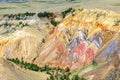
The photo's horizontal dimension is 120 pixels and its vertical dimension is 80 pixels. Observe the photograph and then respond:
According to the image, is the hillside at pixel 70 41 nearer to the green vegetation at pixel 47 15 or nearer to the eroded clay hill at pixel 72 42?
the eroded clay hill at pixel 72 42

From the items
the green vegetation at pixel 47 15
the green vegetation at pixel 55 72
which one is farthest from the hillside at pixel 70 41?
the green vegetation at pixel 55 72

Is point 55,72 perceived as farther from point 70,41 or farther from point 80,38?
point 70,41

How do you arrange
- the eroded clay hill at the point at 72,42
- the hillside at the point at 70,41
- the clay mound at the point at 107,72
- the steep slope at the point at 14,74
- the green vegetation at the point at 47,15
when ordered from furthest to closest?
the green vegetation at the point at 47,15 < the eroded clay hill at the point at 72,42 < the hillside at the point at 70,41 < the clay mound at the point at 107,72 < the steep slope at the point at 14,74

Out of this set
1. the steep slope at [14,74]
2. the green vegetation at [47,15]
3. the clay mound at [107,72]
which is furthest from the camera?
the green vegetation at [47,15]

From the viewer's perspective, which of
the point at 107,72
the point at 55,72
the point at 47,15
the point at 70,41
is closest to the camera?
the point at 107,72

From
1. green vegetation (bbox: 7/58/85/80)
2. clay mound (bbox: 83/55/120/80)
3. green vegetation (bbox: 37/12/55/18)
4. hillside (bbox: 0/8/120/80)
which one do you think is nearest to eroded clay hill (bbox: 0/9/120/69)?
hillside (bbox: 0/8/120/80)

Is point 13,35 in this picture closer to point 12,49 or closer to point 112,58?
point 12,49

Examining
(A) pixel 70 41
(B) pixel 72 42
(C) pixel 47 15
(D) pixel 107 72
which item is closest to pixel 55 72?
(B) pixel 72 42

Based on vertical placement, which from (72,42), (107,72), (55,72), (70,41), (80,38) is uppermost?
(107,72)

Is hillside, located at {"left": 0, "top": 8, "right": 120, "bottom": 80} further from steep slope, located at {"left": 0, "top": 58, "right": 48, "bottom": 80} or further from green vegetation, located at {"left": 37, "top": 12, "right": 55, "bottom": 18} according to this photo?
steep slope, located at {"left": 0, "top": 58, "right": 48, "bottom": 80}

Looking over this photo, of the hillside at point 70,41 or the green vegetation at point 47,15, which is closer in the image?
the hillside at point 70,41
